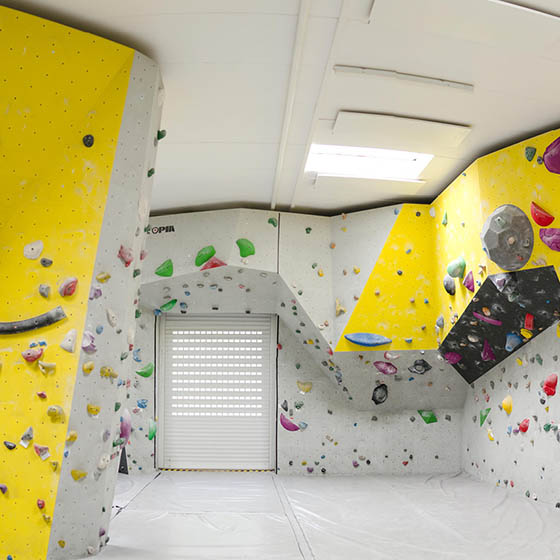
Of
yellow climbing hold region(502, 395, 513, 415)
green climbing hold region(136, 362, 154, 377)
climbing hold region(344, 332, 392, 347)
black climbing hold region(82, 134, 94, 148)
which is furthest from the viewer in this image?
green climbing hold region(136, 362, 154, 377)

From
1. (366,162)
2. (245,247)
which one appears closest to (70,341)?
(366,162)

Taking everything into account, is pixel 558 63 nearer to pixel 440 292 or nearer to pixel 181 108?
pixel 181 108

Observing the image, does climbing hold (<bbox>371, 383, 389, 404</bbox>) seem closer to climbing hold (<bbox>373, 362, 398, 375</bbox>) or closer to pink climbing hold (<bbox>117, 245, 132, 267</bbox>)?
climbing hold (<bbox>373, 362, 398, 375</bbox>)

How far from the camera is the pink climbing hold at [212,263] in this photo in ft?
18.0

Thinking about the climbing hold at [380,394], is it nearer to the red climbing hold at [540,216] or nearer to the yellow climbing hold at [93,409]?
the red climbing hold at [540,216]

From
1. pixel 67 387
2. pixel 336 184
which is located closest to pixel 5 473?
pixel 67 387

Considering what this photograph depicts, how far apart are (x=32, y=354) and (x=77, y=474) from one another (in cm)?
61

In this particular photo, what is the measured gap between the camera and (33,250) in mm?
2691

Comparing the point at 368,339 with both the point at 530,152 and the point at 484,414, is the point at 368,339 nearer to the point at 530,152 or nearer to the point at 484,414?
the point at 484,414

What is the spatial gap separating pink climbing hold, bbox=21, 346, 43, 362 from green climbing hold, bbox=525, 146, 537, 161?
3220mm

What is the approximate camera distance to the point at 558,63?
2961mm

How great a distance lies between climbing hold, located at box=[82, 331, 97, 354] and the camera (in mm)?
2648

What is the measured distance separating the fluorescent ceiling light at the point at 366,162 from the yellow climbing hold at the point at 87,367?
2301 mm

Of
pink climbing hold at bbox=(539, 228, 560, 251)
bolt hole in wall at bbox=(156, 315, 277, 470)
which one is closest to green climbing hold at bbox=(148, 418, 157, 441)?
bolt hole in wall at bbox=(156, 315, 277, 470)
